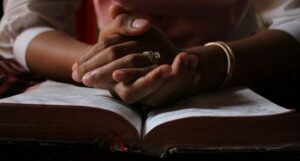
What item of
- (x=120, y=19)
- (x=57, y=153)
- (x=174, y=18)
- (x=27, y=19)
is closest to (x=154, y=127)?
(x=57, y=153)

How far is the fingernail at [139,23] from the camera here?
619 mm

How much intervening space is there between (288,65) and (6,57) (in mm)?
582

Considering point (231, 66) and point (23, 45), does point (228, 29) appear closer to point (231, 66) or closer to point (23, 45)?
point (231, 66)

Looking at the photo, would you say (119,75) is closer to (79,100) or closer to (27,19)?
(79,100)

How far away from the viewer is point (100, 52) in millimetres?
635

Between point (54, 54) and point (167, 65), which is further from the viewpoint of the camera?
point (54, 54)

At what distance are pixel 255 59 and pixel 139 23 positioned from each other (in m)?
0.25

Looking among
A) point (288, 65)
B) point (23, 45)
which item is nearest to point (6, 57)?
point (23, 45)

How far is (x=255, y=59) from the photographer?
78 cm

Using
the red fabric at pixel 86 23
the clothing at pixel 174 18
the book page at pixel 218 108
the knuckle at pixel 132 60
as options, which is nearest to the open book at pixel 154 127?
the book page at pixel 218 108

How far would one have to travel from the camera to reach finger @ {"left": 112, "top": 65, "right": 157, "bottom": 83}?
0.57m

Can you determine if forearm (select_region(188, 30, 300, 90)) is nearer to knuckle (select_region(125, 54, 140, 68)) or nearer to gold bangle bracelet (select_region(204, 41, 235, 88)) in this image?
gold bangle bracelet (select_region(204, 41, 235, 88))

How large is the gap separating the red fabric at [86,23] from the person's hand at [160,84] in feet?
1.59

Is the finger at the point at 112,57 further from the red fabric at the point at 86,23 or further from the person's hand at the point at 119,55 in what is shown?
the red fabric at the point at 86,23
